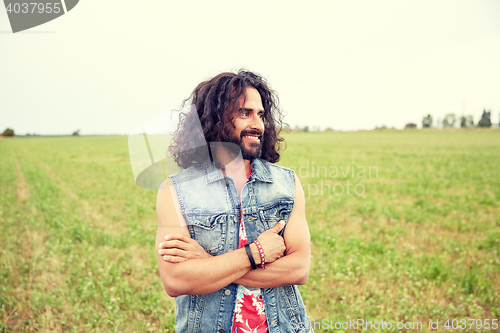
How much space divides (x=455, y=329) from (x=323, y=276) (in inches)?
65.8

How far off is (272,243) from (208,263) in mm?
410

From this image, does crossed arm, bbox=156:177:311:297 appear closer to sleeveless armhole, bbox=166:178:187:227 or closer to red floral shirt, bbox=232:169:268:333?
sleeveless armhole, bbox=166:178:187:227

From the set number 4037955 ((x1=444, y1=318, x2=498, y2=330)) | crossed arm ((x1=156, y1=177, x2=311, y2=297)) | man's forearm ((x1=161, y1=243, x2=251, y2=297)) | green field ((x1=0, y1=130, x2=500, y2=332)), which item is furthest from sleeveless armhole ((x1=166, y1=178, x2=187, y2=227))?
number 4037955 ((x1=444, y1=318, x2=498, y2=330))

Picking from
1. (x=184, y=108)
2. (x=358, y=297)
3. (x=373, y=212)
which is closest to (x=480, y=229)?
(x=373, y=212)

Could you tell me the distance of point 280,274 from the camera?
1.75 meters

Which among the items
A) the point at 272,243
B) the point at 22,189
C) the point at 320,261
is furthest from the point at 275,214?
the point at 22,189

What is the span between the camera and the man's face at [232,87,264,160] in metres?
1.90

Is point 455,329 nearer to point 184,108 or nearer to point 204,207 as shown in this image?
point 204,207

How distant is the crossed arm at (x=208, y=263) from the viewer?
Answer: 1.61 m

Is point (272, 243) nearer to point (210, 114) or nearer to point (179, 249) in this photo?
point (179, 249)

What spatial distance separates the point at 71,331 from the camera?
3.28 m

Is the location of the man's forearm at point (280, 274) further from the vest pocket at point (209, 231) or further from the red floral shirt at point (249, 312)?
the vest pocket at point (209, 231)

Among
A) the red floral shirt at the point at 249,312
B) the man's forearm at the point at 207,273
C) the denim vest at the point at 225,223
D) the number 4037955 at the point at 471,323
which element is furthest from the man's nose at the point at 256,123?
the number 4037955 at the point at 471,323

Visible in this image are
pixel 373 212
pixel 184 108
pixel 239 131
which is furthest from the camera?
pixel 373 212
